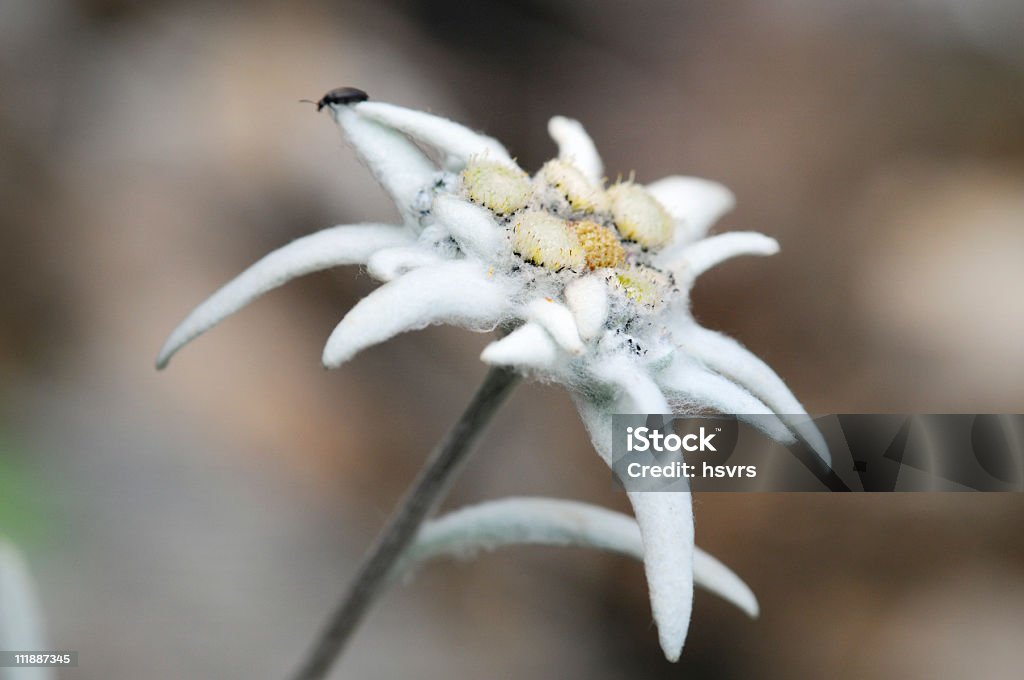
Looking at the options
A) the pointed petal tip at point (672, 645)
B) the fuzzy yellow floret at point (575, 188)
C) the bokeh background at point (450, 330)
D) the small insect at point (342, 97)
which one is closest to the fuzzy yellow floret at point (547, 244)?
the fuzzy yellow floret at point (575, 188)

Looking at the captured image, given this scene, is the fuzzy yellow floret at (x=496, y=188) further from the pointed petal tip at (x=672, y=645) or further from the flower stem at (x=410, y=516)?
the pointed petal tip at (x=672, y=645)

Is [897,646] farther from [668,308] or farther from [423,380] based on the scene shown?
[668,308]

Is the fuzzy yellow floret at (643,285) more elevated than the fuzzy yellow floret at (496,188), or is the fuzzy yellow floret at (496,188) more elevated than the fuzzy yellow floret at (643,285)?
the fuzzy yellow floret at (496,188)

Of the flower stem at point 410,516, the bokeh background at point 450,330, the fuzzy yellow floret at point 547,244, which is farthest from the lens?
the bokeh background at point 450,330

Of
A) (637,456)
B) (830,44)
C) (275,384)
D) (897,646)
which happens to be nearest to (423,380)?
(275,384)

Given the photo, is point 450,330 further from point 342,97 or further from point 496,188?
point 496,188

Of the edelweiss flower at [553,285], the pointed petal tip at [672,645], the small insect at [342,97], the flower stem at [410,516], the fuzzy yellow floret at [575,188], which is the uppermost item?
the small insect at [342,97]

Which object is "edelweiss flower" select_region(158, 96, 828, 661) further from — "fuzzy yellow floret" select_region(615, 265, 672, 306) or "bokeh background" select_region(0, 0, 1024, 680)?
"bokeh background" select_region(0, 0, 1024, 680)

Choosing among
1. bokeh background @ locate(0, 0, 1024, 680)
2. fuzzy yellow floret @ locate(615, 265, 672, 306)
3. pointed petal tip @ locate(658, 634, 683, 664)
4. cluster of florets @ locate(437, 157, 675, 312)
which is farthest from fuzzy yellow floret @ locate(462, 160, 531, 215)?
bokeh background @ locate(0, 0, 1024, 680)
